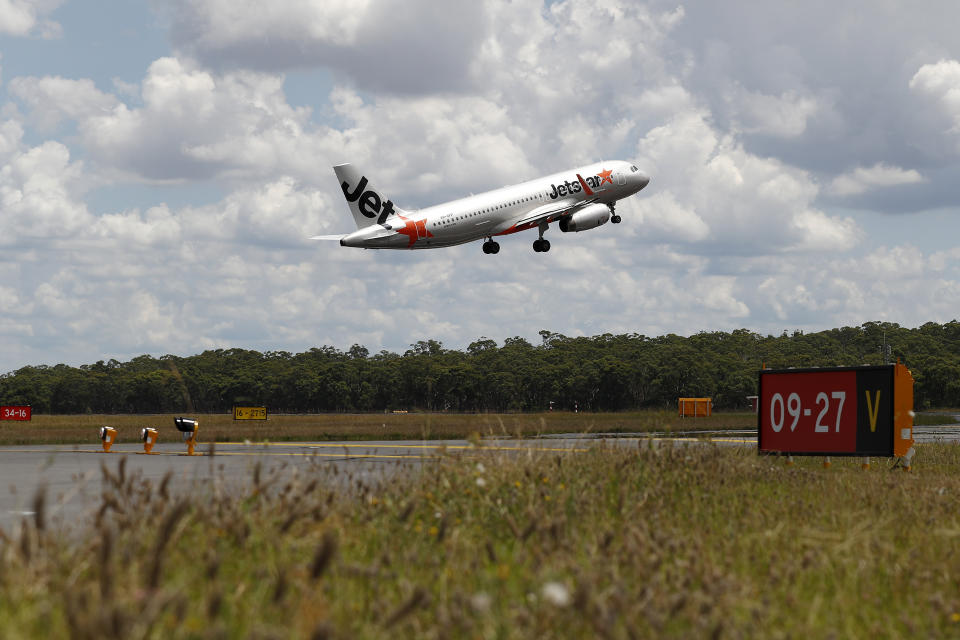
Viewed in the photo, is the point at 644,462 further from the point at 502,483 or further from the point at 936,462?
the point at 936,462

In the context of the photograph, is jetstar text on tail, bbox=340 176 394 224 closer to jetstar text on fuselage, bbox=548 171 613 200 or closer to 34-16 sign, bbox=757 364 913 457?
jetstar text on fuselage, bbox=548 171 613 200

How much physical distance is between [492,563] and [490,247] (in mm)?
42513

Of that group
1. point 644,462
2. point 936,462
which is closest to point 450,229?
point 936,462

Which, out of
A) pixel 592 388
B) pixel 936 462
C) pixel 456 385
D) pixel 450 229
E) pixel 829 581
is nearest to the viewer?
pixel 829 581

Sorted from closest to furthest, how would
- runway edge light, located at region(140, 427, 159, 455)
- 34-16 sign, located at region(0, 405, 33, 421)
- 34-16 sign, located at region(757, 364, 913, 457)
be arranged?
34-16 sign, located at region(757, 364, 913, 457), runway edge light, located at region(140, 427, 159, 455), 34-16 sign, located at region(0, 405, 33, 421)

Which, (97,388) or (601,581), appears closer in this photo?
(601,581)

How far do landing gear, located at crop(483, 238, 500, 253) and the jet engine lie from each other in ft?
11.1

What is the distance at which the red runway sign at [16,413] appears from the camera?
266 ft

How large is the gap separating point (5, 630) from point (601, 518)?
608cm

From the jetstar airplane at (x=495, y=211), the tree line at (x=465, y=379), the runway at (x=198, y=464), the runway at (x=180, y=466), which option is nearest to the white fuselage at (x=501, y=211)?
the jetstar airplane at (x=495, y=211)

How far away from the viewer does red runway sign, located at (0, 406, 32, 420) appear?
266 feet

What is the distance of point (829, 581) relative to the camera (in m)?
7.43

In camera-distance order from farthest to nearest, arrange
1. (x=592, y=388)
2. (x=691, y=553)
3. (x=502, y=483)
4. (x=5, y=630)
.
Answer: (x=592, y=388), (x=502, y=483), (x=691, y=553), (x=5, y=630)

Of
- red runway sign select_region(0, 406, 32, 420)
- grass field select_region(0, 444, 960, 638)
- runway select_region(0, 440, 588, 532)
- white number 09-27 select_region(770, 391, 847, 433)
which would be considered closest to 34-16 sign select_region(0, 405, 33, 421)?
red runway sign select_region(0, 406, 32, 420)
